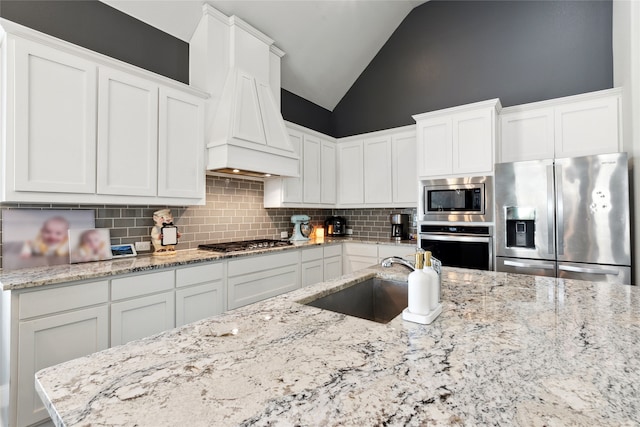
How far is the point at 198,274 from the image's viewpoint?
239 cm

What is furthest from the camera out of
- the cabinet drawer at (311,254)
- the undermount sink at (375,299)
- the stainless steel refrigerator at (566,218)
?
the cabinet drawer at (311,254)

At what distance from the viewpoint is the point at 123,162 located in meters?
2.24

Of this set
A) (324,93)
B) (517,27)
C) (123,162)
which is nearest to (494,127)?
(517,27)

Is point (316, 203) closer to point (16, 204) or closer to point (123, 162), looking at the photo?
point (123, 162)

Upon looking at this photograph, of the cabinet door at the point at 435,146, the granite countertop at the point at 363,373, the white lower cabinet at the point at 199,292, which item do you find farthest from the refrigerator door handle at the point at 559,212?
the white lower cabinet at the point at 199,292

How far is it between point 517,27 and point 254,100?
10.2 ft

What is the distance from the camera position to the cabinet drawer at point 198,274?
228 centimetres

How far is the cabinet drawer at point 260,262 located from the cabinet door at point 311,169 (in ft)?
2.95

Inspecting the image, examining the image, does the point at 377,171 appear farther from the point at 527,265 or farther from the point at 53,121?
the point at 53,121

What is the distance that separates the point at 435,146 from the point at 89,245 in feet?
10.8

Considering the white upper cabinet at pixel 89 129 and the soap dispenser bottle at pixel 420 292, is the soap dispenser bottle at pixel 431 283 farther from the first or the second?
the white upper cabinet at pixel 89 129

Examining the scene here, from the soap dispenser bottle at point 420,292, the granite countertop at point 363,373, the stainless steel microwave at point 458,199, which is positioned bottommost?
the granite countertop at point 363,373

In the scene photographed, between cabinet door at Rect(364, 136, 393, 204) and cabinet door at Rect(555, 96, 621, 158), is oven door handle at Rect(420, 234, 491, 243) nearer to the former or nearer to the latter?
cabinet door at Rect(364, 136, 393, 204)

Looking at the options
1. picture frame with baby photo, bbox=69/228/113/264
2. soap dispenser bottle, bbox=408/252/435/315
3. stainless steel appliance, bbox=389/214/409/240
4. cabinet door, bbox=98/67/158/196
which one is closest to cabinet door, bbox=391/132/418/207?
stainless steel appliance, bbox=389/214/409/240
